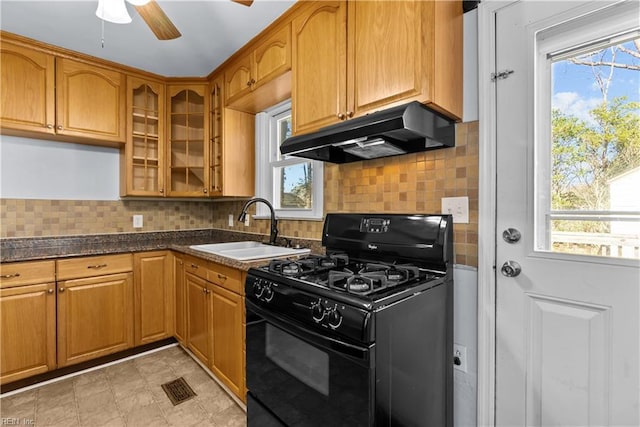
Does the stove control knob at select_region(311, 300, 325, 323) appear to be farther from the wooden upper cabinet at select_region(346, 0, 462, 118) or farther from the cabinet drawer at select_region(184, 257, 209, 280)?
the cabinet drawer at select_region(184, 257, 209, 280)

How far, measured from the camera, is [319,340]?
42.6 inches

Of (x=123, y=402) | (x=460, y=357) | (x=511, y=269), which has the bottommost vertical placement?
(x=123, y=402)

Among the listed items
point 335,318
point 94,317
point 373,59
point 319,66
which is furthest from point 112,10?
point 94,317

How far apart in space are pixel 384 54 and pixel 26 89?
263 cm

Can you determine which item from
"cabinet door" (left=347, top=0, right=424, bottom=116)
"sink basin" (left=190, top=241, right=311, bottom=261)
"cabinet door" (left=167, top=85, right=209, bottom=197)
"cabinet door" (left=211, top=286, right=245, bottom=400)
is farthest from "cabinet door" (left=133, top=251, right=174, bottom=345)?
"cabinet door" (left=347, top=0, right=424, bottom=116)

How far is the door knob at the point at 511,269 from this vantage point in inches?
48.1

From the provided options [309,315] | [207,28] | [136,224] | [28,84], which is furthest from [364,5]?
[136,224]

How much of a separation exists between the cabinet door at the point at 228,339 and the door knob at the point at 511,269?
131 centimetres

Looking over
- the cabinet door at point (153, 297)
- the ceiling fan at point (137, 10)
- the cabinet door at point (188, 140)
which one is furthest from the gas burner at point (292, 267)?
the cabinet door at point (188, 140)

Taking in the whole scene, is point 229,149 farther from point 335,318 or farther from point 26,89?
point 335,318

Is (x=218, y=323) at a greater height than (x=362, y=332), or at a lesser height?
lesser

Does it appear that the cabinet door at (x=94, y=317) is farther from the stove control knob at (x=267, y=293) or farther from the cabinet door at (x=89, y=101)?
the stove control knob at (x=267, y=293)

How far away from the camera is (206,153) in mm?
2906

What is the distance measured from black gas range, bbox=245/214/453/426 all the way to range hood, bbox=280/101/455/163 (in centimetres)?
34
